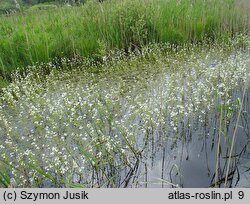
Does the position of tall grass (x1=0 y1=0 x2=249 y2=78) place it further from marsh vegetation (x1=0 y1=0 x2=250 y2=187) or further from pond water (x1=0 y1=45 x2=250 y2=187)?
pond water (x1=0 y1=45 x2=250 y2=187)

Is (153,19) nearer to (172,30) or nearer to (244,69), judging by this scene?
(172,30)

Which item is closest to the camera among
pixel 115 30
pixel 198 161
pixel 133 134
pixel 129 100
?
pixel 198 161

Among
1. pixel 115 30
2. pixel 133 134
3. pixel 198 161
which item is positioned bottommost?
pixel 198 161

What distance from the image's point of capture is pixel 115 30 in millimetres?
7133

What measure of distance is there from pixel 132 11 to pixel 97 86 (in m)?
2.60

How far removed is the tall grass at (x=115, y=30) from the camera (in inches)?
261

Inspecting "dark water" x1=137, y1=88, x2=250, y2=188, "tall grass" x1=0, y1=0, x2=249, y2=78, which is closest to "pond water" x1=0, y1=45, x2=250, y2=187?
"dark water" x1=137, y1=88, x2=250, y2=188

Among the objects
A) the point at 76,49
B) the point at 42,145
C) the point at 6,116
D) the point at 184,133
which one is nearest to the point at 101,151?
the point at 42,145

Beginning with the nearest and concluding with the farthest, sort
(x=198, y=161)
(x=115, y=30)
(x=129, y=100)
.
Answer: (x=198, y=161), (x=129, y=100), (x=115, y=30)

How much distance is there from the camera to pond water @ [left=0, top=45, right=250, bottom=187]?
10.6ft

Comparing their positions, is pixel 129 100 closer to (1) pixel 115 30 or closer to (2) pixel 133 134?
(2) pixel 133 134

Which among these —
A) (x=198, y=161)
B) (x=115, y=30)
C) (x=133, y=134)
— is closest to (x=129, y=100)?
(x=133, y=134)

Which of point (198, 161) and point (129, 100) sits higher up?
point (129, 100)

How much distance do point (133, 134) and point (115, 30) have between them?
402cm
